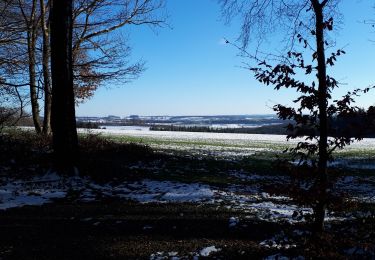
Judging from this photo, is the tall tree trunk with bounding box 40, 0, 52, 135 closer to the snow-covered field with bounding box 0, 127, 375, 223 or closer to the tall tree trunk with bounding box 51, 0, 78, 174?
the tall tree trunk with bounding box 51, 0, 78, 174

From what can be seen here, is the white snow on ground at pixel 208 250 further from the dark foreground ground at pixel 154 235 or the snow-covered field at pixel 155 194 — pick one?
the snow-covered field at pixel 155 194

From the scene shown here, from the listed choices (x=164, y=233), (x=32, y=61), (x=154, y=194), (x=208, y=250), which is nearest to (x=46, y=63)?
(x=32, y=61)

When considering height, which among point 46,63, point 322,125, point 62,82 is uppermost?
point 46,63

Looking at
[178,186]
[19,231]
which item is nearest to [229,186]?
[178,186]

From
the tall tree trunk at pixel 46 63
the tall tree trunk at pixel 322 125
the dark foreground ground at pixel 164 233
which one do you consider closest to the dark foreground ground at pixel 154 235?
the dark foreground ground at pixel 164 233

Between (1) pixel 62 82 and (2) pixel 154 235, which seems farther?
(1) pixel 62 82

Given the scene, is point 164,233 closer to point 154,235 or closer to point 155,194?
point 154,235

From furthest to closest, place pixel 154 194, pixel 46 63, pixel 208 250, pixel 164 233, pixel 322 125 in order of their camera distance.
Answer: pixel 46 63
pixel 154 194
pixel 164 233
pixel 208 250
pixel 322 125

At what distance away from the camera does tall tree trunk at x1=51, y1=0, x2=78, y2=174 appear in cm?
1060

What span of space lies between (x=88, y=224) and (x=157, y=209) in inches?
58.4

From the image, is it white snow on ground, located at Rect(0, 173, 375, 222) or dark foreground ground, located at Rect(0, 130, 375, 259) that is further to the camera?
white snow on ground, located at Rect(0, 173, 375, 222)

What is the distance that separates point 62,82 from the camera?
1060 centimetres

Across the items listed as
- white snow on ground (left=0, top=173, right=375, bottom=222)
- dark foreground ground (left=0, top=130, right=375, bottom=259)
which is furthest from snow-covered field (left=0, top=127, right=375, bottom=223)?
dark foreground ground (left=0, top=130, right=375, bottom=259)

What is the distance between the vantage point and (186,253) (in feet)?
18.1
